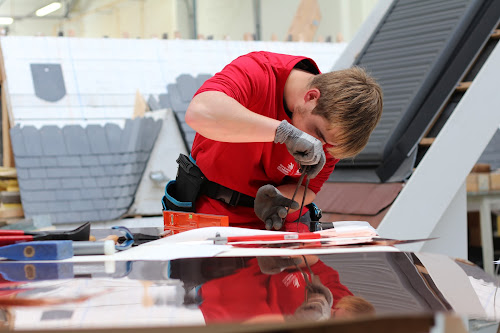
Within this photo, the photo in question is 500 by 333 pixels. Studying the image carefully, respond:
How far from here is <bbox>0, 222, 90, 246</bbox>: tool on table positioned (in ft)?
4.18

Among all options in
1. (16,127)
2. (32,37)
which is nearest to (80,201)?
(16,127)

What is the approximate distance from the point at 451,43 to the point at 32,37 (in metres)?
4.37

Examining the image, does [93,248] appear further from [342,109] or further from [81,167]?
[81,167]

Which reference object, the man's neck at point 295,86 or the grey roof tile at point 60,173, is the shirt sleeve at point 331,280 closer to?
the man's neck at point 295,86

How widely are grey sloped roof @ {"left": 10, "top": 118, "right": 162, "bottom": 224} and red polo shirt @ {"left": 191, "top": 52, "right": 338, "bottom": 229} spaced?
3672 mm

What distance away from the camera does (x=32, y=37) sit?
5.89 meters

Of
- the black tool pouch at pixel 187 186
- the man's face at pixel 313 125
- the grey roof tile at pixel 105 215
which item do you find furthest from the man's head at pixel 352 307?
the grey roof tile at pixel 105 215

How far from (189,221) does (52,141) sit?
420 cm

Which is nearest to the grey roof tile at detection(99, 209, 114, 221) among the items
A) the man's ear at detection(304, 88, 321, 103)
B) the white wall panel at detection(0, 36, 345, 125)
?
the white wall panel at detection(0, 36, 345, 125)

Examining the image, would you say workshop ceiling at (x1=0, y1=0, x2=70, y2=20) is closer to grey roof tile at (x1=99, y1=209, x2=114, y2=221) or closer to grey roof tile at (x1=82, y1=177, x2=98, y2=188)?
grey roof tile at (x1=82, y1=177, x2=98, y2=188)

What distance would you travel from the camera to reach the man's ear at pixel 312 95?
1614 mm

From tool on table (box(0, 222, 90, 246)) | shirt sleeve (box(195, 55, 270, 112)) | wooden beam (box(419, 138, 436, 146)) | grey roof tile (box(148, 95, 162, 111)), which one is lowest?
grey roof tile (box(148, 95, 162, 111))

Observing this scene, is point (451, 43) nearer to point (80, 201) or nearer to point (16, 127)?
point (80, 201)

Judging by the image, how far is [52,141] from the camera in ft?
18.0
